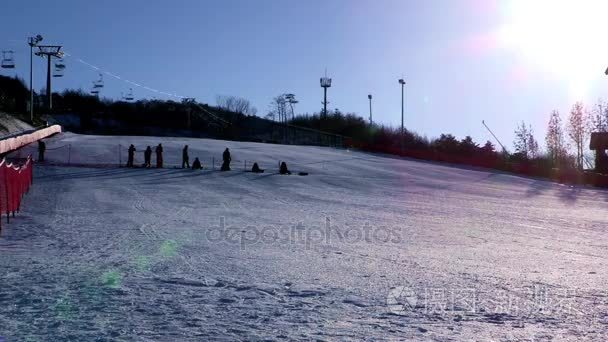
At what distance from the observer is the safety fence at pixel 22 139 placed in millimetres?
41750

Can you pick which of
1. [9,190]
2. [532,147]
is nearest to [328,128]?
[532,147]

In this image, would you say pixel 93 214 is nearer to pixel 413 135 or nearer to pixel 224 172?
pixel 224 172

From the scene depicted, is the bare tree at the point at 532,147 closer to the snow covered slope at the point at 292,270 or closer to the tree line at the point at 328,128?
the tree line at the point at 328,128

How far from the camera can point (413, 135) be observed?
88.4 meters

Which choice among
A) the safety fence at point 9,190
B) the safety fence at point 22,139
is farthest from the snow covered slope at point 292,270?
the safety fence at point 22,139

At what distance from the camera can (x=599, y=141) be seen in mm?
53781

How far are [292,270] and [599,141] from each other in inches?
1950

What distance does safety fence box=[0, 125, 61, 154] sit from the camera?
41750mm

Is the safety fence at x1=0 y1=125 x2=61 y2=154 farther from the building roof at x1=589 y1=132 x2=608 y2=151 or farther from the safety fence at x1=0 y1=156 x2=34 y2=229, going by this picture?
the building roof at x1=589 y1=132 x2=608 y2=151

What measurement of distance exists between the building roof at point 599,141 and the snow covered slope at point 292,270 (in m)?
32.0

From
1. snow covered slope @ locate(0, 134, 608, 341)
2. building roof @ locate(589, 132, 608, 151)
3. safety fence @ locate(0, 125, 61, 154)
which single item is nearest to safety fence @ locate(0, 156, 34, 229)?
snow covered slope @ locate(0, 134, 608, 341)

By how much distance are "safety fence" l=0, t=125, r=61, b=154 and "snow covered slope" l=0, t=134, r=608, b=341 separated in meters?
19.7

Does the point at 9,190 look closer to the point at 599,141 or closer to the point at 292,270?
the point at 292,270

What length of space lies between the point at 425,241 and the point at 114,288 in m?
7.63
